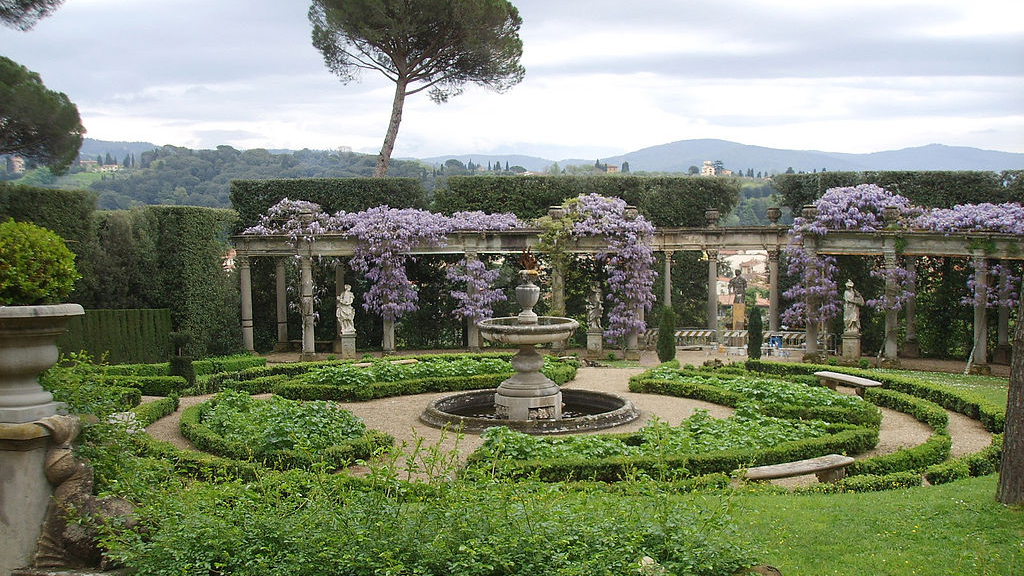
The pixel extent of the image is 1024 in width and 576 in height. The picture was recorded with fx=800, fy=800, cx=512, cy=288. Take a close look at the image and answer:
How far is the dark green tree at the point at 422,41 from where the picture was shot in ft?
93.7

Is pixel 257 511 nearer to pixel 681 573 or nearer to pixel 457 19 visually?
pixel 681 573

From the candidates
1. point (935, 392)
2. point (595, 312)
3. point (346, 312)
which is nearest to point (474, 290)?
point (595, 312)

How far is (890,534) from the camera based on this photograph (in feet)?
21.6

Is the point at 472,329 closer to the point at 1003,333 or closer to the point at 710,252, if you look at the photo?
the point at 710,252

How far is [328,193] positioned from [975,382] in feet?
64.9

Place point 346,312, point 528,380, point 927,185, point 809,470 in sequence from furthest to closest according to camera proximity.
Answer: point 927,185
point 346,312
point 528,380
point 809,470

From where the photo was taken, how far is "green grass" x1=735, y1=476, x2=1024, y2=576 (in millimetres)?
5961

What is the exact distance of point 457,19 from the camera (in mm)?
28828

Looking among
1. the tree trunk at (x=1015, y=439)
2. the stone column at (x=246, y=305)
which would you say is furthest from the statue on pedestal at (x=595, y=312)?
the tree trunk at (x=1015, y=439)

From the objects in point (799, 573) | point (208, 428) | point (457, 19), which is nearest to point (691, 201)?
point (457, 19)

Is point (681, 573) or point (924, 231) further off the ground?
point (924, 231)

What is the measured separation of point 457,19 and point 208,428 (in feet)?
68.0

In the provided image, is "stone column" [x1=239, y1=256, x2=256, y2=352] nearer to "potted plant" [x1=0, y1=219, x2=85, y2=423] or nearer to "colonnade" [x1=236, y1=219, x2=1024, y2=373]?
"colonnade" [x1=236, y1=219, x2=1024, y2=373]

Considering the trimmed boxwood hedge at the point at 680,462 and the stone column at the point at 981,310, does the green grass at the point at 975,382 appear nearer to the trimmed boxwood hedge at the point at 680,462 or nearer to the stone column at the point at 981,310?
the stone column at the point at 981,310
